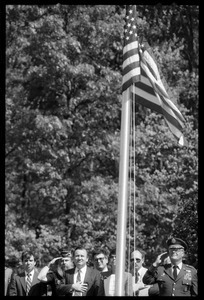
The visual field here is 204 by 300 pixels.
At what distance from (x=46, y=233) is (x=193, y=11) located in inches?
389

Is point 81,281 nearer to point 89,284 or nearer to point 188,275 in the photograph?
point 89,284

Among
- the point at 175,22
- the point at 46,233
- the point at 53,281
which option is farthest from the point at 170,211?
the point at 53,281

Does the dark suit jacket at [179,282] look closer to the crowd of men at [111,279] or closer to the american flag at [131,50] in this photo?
the crowd of men at [111,279]

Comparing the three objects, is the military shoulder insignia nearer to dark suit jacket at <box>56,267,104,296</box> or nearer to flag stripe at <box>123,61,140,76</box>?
dark suit jacket at <box>56,267,104,296</box>

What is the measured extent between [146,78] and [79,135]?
1516 cm

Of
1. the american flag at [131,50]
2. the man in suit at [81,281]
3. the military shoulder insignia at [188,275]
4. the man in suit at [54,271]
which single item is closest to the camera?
the american flag at [131,50]

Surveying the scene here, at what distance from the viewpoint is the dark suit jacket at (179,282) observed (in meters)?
10.0

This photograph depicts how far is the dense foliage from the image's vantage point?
23.0m

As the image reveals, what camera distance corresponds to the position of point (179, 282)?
10039mm

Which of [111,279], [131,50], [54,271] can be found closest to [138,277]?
[111,279]

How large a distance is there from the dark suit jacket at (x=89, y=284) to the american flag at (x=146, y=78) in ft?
7.49

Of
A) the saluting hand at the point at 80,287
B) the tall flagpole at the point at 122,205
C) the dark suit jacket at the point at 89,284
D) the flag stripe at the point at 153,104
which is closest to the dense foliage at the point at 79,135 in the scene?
the dark suit jacket at the point at 89,284

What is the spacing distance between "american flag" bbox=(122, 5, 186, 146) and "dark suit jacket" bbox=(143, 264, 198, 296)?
1794 mm

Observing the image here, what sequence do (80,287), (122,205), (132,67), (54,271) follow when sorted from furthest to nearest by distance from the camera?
(54,271)
(80,287)
(132,67)
(122,205)
